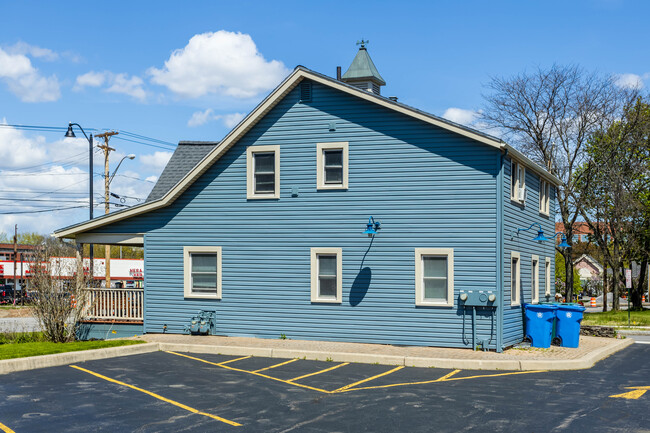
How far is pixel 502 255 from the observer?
17328 mm

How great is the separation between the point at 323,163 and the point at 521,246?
20.1 ft

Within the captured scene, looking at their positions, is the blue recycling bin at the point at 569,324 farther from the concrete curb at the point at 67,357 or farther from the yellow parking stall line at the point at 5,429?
the yellow parking stall line at the point at 5,429

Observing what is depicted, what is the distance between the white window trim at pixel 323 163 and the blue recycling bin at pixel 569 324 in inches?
267

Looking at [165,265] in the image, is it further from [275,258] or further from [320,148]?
[320,148]

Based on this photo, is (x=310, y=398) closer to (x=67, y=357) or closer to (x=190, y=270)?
(x=67, y=357)

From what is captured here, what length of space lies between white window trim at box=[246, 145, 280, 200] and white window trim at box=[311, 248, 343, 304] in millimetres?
2057

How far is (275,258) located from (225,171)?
3.03 m

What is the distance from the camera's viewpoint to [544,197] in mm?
23141

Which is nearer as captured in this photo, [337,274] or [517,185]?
[337,274]

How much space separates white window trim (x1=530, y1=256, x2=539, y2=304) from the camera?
21.2m

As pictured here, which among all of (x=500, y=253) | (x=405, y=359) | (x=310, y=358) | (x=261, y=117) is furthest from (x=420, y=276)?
(x=261, y=117)

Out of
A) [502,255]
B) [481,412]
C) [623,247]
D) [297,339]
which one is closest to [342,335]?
[297,339]

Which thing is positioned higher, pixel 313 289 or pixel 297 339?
pixel 313 289

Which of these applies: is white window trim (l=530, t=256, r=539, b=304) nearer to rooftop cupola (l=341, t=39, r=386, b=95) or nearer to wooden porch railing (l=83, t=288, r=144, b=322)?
rooftop cupola (l=341, t=39, r=386, b=95)
